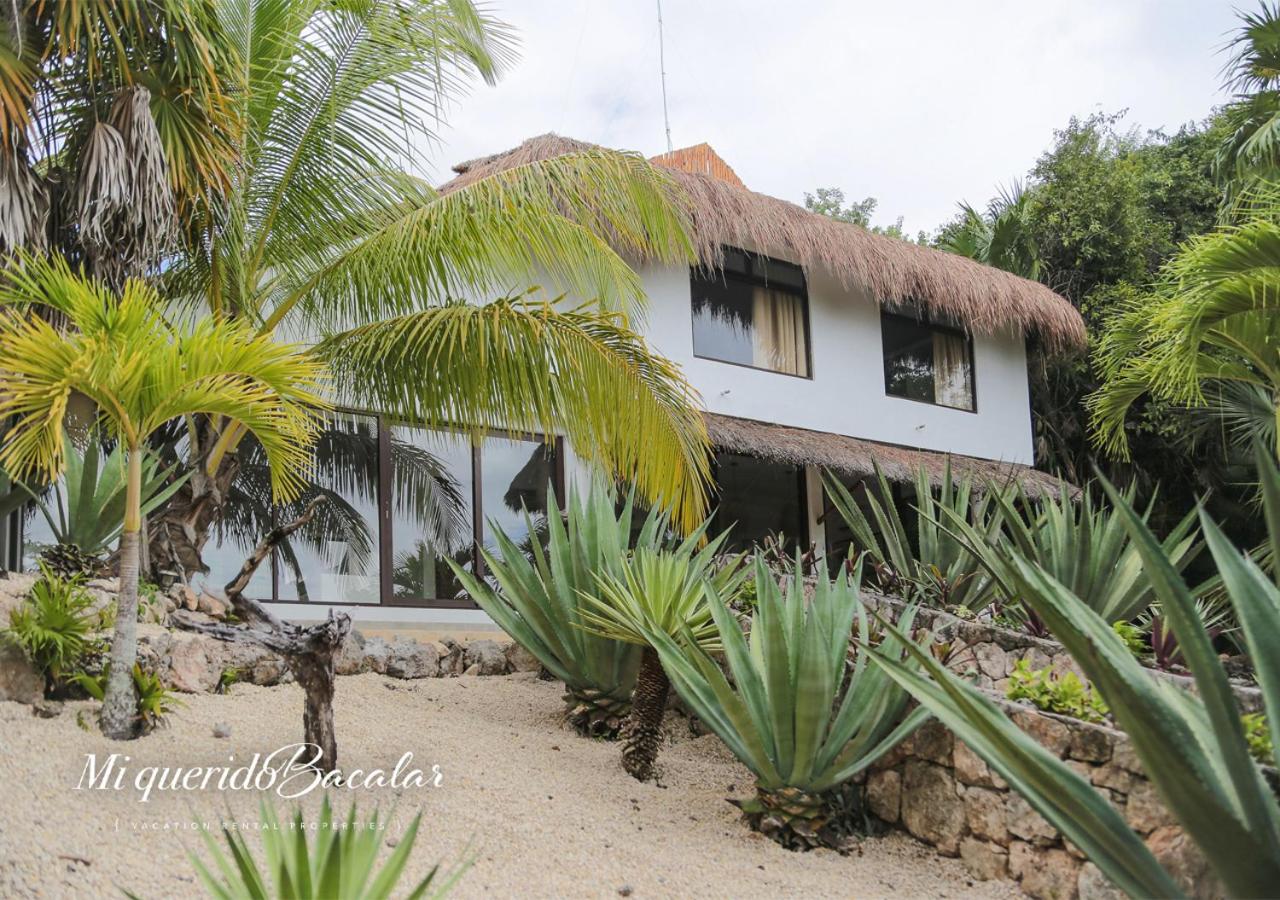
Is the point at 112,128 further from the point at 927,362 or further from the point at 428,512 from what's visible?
the point at 927,362

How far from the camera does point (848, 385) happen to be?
12.4 metres

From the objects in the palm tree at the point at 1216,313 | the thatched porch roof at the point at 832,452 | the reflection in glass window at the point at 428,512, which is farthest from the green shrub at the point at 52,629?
the palm tree at the point at 1216,313

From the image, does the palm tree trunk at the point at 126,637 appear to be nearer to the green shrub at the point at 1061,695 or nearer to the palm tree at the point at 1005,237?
the green shrub at the point at 1061,695

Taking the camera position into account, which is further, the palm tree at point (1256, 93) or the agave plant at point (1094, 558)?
the palm tree at point (1256, 93)

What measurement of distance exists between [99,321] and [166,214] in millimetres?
1899

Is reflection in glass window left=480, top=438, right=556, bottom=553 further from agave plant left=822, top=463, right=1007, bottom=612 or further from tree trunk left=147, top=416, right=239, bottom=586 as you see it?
agave plant left=822, top=463, right=1007, bottom=612

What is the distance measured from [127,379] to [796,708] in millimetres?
2899

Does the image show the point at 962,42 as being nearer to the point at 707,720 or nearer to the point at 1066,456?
the point at 1066,456

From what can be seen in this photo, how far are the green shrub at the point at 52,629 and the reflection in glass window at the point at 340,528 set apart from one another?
2962 mm

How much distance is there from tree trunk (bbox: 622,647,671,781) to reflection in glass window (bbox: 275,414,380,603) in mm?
3633

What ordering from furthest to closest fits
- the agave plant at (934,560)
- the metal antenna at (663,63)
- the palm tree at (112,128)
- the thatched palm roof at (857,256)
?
the metal antenna at (663,63), the thatched palm roof at (857,256), the agave plant at (934,560), the palm tree at (112,128)

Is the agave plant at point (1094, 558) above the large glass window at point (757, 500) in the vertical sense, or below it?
below

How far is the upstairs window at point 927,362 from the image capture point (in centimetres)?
1309

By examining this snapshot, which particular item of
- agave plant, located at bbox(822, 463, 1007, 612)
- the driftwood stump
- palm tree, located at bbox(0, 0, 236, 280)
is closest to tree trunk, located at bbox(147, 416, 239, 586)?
palm tree, located at bbox(0, 0, 236, 280)
